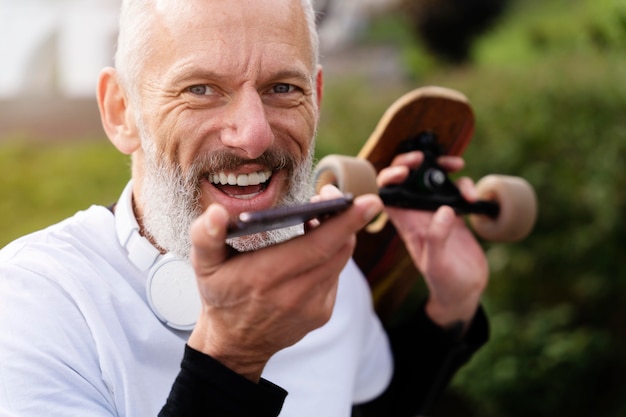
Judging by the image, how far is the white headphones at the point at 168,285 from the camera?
145 cm

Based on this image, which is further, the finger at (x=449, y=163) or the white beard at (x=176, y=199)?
the finger at (x=449, y=163)

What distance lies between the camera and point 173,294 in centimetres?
146

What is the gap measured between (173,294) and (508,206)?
98 centimetres

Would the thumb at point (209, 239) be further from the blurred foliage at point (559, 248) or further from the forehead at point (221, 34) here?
the blurred foliage at point (559, 248)

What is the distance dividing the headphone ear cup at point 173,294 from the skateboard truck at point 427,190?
0.63 metres

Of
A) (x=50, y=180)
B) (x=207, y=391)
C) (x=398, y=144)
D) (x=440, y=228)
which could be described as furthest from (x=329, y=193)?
(x=50, y=180)

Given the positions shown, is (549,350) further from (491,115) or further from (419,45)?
(419,45)

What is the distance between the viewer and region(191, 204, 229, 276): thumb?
0.96 meters

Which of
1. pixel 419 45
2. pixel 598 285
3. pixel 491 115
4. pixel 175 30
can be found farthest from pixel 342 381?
pixel 419 45

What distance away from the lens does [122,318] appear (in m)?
1.42

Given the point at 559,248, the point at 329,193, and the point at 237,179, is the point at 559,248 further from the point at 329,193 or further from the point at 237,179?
the point at 329,193

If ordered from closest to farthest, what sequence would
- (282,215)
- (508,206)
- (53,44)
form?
(282,215) < (508,206) < (53,44)

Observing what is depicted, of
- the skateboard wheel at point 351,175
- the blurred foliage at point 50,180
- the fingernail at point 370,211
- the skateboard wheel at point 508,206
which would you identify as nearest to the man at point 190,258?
the fingernail at point 370,211

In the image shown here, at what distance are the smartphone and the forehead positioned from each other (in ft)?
1.44
